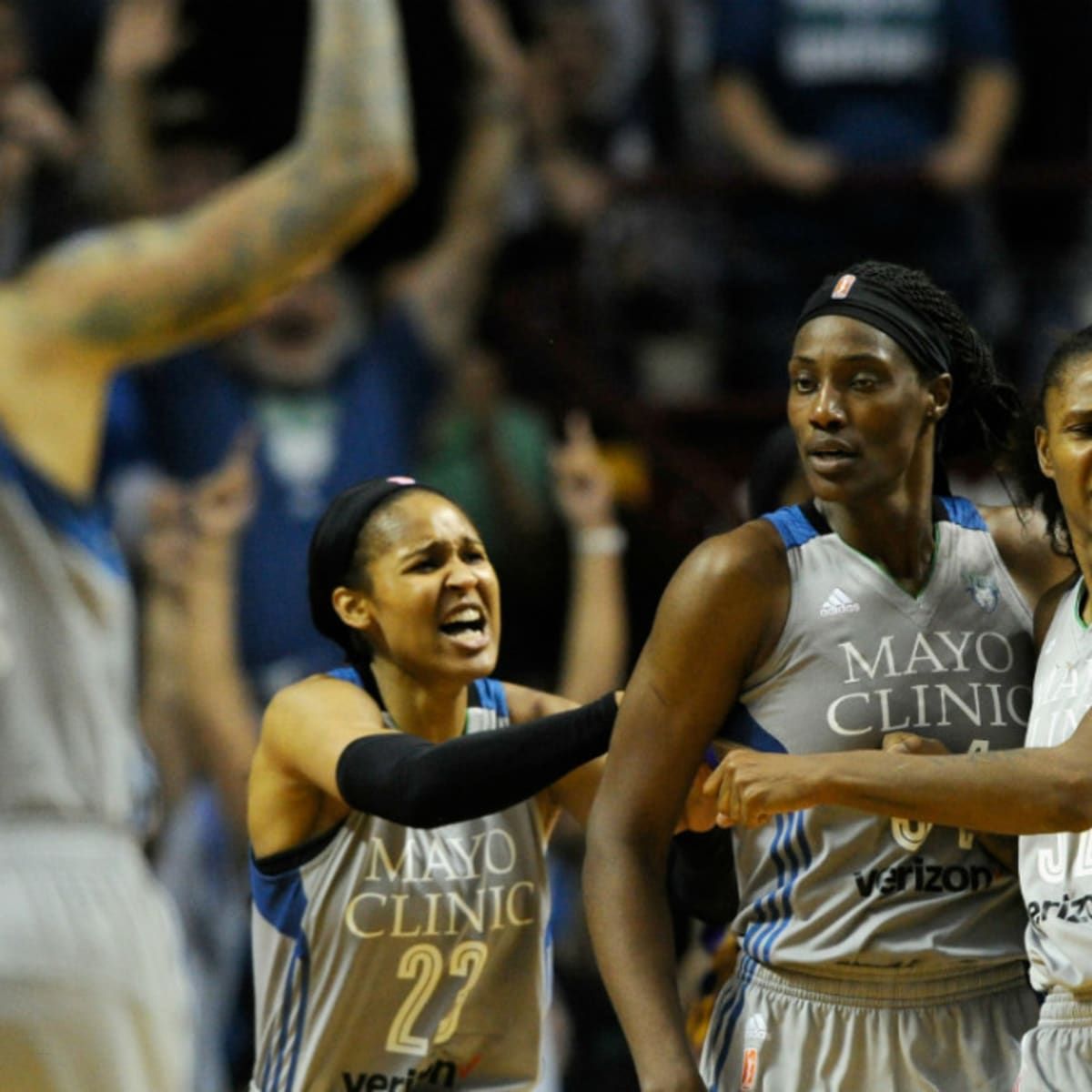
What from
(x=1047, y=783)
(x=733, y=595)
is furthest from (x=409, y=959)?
(x=1047, y=783)

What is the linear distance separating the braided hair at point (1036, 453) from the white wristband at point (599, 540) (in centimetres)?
410

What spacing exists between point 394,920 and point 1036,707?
119 cm

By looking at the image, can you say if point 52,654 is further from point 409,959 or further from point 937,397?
point 937,397

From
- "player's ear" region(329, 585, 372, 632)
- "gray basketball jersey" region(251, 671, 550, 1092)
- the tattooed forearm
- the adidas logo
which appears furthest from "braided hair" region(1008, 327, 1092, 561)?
the tattooed forearm

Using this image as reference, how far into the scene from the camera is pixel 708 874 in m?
3.35

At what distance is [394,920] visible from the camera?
351 cm

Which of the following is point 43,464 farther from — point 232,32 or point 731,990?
point 232,32

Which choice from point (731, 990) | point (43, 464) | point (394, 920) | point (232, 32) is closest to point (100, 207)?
point (232, 32)

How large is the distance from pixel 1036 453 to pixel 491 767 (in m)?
0.93

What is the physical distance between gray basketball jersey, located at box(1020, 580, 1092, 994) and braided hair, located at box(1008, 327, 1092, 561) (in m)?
0.17

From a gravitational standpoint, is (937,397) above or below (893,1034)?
above

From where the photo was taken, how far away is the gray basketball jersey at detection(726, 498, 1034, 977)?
9.49ft

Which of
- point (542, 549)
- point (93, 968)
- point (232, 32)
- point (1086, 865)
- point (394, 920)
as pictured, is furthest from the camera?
point (232, 32)

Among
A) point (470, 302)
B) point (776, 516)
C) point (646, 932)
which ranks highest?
point (470, 302)
